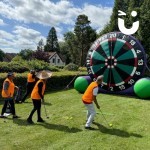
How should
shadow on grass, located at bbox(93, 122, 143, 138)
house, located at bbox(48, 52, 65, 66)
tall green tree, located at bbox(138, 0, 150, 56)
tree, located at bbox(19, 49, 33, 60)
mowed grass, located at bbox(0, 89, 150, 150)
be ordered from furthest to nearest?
house, located at bbox(48, 52, 65, 66), tree, located at bbox(19, 49, 33, 60), tall green tree, located at bbox(138, 0, 150, 56), shadow on grass, located at bbox(93, 122, 143, 138), mowed grass, located at bbox(0, 89, 150, 150)

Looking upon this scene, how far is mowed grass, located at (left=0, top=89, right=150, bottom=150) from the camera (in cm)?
827

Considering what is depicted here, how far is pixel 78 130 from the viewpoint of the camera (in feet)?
31.9

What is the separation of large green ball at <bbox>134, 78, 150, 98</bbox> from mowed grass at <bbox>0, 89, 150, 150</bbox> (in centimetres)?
126

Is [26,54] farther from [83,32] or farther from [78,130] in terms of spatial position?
[78,130]

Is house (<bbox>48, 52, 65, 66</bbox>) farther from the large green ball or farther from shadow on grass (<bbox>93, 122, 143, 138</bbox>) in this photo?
shadow on grass (<bbox>93, 122, 143, 138</bbox>)

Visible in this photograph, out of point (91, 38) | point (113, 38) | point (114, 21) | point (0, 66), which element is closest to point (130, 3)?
point (114, 21)

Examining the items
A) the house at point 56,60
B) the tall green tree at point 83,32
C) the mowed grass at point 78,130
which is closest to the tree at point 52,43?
the house at point 56,60

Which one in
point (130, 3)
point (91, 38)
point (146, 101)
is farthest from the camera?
point (91, 38)

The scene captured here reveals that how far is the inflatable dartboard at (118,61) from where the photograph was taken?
51.8 ft

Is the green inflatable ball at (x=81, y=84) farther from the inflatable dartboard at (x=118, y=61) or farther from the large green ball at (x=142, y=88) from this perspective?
the large green ball at (x=142, y=88)

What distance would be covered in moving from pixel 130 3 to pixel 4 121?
34644mm

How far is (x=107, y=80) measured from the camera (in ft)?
54.5

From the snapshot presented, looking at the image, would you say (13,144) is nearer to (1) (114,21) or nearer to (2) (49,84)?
(2) (49,84)

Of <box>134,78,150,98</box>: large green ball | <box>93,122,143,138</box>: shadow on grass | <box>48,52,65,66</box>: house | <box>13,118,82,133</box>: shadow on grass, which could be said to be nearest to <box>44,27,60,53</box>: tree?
<box>48,52,65,66</box>: house
